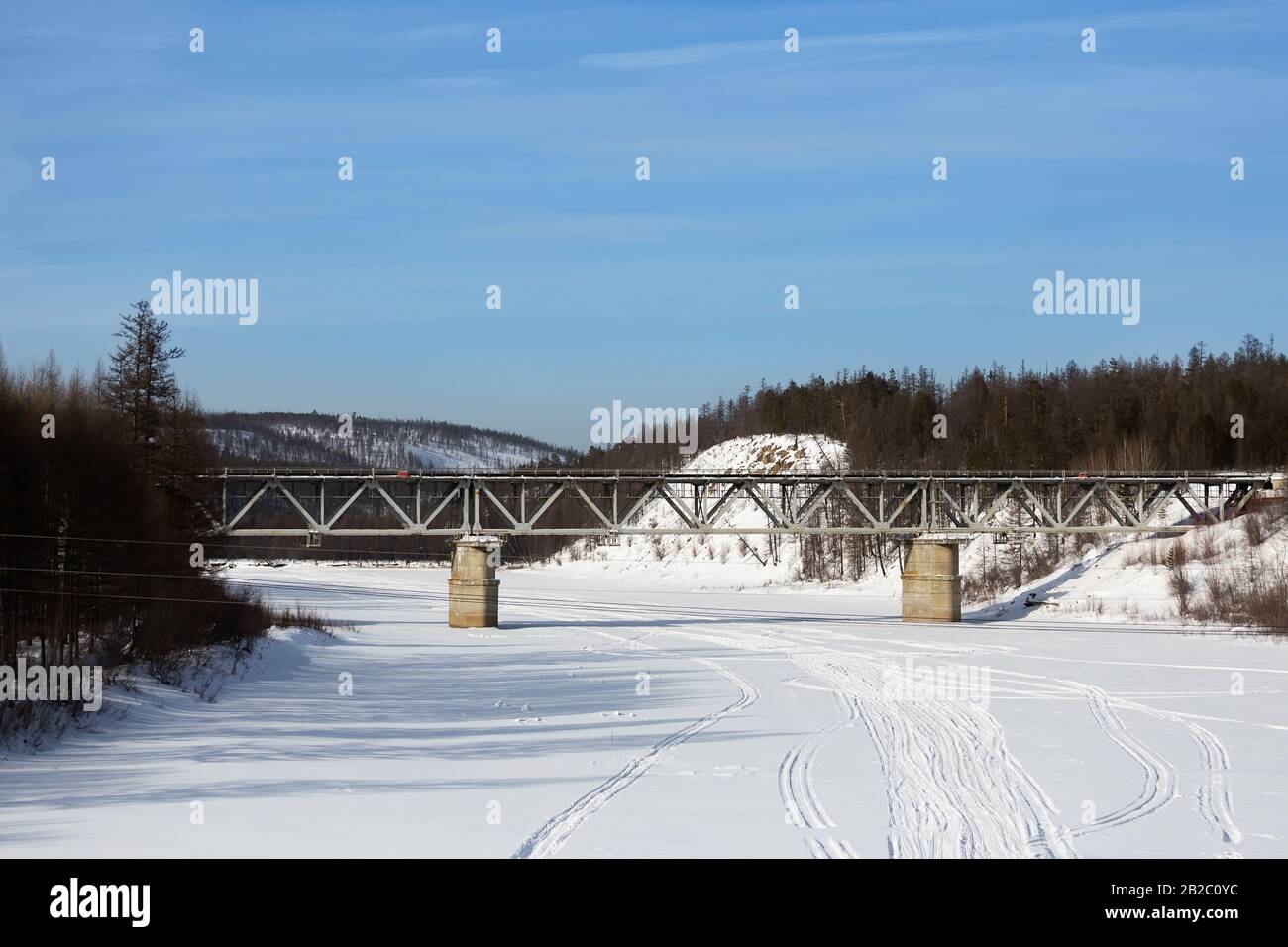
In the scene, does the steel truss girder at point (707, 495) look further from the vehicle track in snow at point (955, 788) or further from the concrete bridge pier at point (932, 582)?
the vehicle track in snow at point (955, 788)

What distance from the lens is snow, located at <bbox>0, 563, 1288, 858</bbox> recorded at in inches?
565

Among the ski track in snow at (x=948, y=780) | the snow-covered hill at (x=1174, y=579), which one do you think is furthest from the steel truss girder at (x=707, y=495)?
the ski track in snow at (x=948, y=780)

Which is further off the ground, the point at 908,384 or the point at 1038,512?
the point at 908,384

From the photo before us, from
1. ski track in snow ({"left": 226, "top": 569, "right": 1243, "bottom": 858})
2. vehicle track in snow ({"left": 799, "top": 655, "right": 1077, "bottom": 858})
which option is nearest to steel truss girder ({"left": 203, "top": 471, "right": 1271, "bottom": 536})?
ski track in snow ({"left": 226, "top": 569, "right": 1243, "bottom": 858})

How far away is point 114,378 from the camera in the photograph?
128 ft

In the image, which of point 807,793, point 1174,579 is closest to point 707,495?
point 1174,579

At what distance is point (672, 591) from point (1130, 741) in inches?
3262

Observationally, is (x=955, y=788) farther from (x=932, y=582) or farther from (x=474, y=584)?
(x=932, y=582)

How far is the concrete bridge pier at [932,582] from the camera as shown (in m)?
66.4

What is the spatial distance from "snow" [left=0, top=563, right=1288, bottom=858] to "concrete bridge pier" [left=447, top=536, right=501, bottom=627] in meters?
15.6

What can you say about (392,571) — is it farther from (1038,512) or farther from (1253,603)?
(1253,603)

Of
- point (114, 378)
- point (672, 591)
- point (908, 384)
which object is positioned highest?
point (908, 384)
